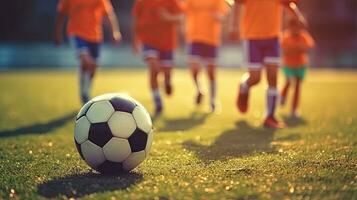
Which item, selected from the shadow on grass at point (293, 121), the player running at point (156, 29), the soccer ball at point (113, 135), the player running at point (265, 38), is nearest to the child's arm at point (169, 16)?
the player running at point (156, 29)

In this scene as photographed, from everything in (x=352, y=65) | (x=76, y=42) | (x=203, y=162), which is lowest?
(x=352, y=65)

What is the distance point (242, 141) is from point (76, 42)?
4.59 m

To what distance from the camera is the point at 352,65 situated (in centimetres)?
3859

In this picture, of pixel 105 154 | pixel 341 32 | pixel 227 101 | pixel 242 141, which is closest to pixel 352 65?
pixel 341 32

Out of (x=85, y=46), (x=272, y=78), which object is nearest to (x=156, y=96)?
(x=85, y=46)

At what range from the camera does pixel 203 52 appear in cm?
1100

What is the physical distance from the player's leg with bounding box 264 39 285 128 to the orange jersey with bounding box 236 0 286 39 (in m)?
0.14

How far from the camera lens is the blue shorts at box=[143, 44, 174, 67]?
10195 mm

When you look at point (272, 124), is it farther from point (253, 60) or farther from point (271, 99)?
point (253, 60)

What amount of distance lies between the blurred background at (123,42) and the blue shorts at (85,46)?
2618 centimetres

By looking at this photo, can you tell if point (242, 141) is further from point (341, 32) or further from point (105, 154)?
point (341, 32)

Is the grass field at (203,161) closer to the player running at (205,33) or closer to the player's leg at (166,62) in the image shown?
the player's leg at (166,62)

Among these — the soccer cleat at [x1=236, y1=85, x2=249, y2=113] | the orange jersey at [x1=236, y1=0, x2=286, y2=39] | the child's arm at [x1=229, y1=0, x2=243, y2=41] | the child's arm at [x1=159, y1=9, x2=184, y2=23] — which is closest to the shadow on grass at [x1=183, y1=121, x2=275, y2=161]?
the soccer cleat at [x1=236, y1=85, x2=249, y2=113]

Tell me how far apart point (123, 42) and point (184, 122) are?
34.2 meters
